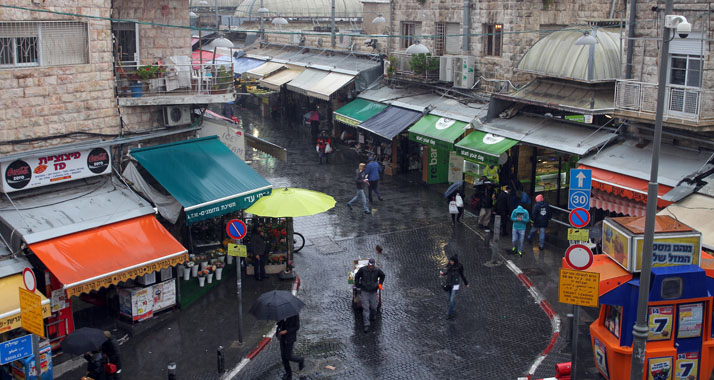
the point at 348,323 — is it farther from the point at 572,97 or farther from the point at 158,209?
the point at 572,97

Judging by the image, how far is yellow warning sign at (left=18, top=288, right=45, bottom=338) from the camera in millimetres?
11312

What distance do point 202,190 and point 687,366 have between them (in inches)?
447

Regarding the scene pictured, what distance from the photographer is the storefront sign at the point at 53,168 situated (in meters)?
15.6

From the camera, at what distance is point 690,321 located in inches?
519

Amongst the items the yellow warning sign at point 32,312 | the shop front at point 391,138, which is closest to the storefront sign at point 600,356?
the yellow warning sign at point 32,312

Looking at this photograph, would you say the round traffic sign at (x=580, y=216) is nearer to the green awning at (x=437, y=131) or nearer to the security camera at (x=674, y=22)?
the security camera at (x=674, y=22)

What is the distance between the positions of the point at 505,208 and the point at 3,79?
14.3 m

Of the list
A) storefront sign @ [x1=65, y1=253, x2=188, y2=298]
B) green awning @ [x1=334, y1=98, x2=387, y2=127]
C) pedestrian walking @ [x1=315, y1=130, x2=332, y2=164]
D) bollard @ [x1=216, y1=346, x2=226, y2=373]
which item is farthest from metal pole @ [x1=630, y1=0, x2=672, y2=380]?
pedestrian walking @ [x1=315, y1=130, x2=332, y2=164]

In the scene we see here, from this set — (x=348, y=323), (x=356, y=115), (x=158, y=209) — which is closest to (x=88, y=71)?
(x=158, y=209)

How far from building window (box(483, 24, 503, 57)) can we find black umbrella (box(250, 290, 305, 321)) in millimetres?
15935

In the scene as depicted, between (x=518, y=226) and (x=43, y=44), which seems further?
(x=518, y=226)

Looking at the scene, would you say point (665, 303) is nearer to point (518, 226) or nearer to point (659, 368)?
point (659, 368)

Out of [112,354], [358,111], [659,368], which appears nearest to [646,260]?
[659,368]

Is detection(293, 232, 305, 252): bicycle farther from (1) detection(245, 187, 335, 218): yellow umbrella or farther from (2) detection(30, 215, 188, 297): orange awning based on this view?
(2) detection(30, 215, 188, 297): orange awning
